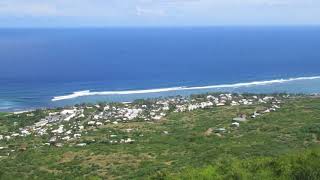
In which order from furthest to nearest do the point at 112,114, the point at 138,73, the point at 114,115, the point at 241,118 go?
the point at 138,73, the point at 112,114, the point at 114,115, the point at 241,118

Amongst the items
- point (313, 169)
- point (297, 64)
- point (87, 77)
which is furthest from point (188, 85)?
point (313, 169)

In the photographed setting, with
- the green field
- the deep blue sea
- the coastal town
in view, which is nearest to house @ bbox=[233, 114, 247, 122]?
the coastal town

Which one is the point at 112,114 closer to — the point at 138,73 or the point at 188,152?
the point at 188,152

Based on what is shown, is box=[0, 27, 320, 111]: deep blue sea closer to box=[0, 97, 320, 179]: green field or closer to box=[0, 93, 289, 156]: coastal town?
box=[0, 93, 289, 156]: coastal town

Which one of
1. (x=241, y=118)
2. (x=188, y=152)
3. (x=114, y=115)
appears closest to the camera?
(x=188, y=152)

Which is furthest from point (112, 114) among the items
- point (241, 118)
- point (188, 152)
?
point (188, 152)

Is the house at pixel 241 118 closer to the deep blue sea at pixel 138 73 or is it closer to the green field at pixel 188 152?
the green field at pixel 188 152
